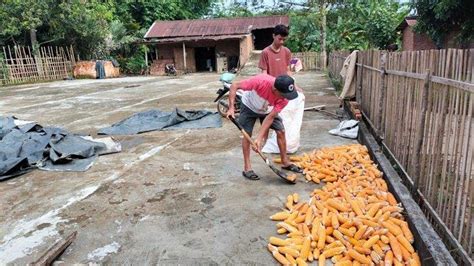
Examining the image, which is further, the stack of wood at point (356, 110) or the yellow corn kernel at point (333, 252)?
the stack of wood at point (356, 110)

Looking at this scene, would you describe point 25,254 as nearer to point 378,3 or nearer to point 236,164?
point 236,164

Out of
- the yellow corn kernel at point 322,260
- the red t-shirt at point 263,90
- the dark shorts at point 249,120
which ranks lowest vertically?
the yellow corn kernel at point 322,260

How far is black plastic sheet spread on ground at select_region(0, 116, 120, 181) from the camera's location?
4742 mm

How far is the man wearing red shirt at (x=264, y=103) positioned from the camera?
3.58 metres

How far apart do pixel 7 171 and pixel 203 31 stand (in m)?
A: 23.5

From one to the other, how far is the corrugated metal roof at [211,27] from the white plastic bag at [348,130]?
21.0 meters

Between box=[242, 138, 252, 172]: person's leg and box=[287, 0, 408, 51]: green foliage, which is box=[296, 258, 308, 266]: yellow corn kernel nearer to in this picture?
box=[242, 138, 252, 172]: person's leg

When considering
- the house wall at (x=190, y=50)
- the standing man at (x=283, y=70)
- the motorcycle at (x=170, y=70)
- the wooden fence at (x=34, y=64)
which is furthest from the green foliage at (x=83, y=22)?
the standing man at (x=283, y=70)

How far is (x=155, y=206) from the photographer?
11.8 feet

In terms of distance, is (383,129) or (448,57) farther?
(383,129)

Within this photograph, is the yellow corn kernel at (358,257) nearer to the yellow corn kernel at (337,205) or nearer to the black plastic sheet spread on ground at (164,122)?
the yellow corn kernel at (337,205)

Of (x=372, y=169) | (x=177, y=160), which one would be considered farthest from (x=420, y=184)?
(x=177, y=160)

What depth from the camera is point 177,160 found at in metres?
5.04

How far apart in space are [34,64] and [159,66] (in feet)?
27.6
